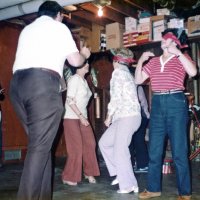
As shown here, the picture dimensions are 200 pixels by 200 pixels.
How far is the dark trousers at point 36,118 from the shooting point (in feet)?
8.37

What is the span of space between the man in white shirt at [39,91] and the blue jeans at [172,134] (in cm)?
117

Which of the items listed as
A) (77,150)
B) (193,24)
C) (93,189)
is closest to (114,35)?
(193,24)

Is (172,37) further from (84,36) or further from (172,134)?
(84,36)

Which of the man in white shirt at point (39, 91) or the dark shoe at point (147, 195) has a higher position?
the man in white shirt at point (39, 91)

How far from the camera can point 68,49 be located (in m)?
2.74

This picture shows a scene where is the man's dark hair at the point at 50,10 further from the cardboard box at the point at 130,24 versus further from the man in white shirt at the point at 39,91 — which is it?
the cardboard box at the point at 130,24

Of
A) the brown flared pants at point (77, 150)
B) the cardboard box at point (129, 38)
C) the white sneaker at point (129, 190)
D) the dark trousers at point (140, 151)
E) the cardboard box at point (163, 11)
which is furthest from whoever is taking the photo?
the cardboard box at point (129, 38)

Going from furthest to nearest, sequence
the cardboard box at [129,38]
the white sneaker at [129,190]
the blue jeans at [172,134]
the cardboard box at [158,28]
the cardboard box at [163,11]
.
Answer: the cardboard box at [129,38] → the cardboard box at [163,11] → the cardboard box at [158,28] → the white sneaker at [129,190] → the blue jeans at [172,134]

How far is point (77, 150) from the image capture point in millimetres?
4449

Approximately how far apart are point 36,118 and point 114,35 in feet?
17.0

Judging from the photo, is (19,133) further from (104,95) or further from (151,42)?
(151,42)

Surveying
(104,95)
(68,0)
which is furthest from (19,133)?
(68,0)

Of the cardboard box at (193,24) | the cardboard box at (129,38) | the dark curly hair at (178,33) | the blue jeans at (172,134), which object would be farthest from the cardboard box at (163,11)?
the blue jeans at (172,134)

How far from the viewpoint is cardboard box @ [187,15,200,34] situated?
6489mm
